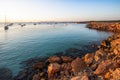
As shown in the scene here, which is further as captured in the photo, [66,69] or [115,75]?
[66,69]

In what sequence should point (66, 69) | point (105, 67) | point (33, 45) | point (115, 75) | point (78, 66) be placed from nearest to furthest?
1. point (115, 75)
2. point (105, 67)
3. point (78, 66)
4. point (66, 69)
5. point (33, 45)

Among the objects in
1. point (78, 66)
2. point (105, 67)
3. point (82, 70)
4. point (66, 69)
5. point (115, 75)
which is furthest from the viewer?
point (66, 69)

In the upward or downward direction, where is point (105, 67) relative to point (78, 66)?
upward

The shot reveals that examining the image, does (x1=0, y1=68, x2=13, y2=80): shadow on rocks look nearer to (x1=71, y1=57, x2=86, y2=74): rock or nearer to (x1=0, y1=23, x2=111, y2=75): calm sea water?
(x1=0, y1=23, x2=111, y2=75): calm sea water

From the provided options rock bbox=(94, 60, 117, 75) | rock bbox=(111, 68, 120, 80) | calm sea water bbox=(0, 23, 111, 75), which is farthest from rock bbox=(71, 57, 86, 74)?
calm sea water bbox=(0, 23, 111, 75)

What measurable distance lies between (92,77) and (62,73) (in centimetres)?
376

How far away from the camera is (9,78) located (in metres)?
17.1

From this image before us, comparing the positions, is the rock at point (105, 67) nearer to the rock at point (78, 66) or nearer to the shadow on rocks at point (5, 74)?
the rock at point (78, 66)

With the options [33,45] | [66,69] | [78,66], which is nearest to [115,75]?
[78,66]

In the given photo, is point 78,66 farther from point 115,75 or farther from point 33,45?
point 33,45

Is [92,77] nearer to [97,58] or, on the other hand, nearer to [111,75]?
[111,75]

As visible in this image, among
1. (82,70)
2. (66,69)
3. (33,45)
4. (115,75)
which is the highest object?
(115,75)

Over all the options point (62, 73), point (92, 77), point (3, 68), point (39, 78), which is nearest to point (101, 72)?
point (92, 77)

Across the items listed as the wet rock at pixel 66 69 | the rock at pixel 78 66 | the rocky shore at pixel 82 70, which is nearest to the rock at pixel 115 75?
the rocky shore at pixel 82 70
